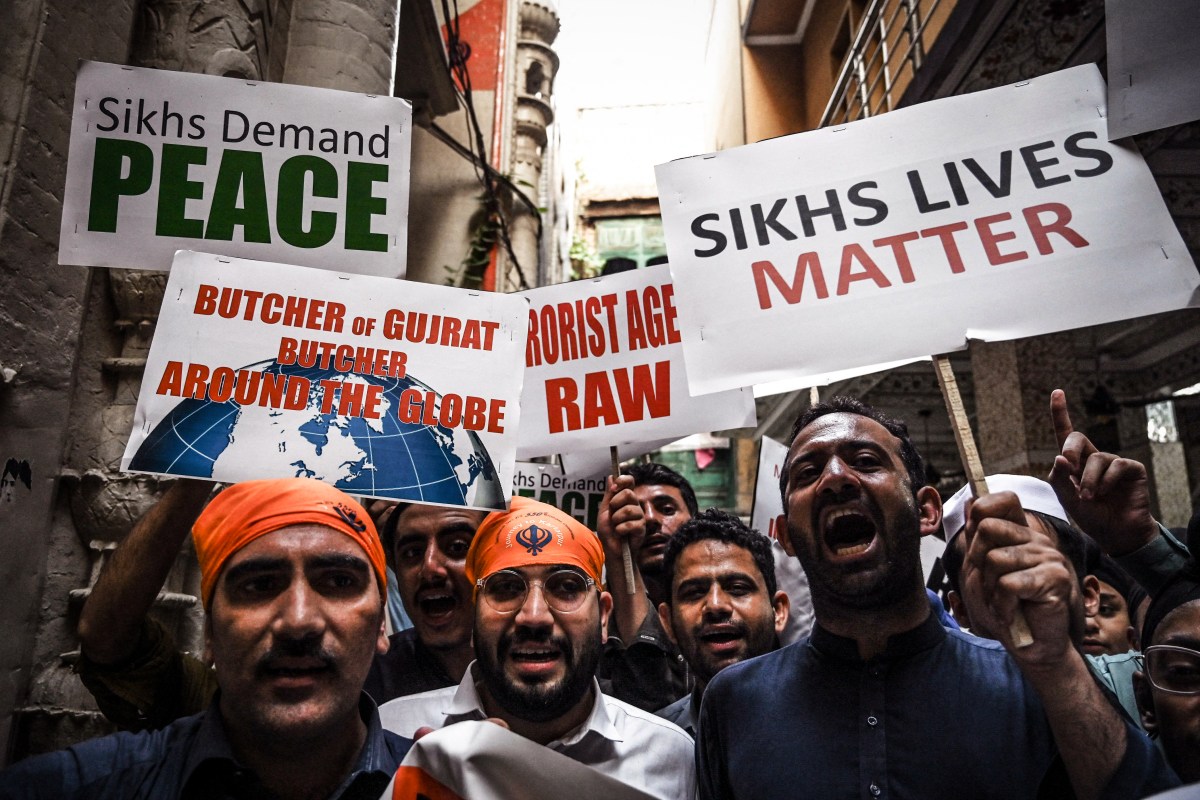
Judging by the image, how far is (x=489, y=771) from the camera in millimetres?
1404

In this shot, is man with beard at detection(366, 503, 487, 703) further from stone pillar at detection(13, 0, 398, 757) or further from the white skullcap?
the white skullcap

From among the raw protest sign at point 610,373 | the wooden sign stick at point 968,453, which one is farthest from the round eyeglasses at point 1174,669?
the raw protest sign at point 610,373

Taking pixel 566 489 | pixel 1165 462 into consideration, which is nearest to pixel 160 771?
pixel 566 489

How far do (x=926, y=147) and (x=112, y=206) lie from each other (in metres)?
2.43

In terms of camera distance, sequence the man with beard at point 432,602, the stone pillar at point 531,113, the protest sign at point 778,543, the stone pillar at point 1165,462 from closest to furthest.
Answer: the man with beard at point 432,602 < the protest sign at point 778,543 < the stone pillar at point 1165,462 < the stone pillar at point 531,113

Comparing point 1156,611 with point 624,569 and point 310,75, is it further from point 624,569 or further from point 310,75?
point 310,75

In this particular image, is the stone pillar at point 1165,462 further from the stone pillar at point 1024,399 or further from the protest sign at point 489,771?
the protest sign at point 489,771

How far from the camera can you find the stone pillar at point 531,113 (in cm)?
1231

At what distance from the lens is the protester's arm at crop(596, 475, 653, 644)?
2797mm

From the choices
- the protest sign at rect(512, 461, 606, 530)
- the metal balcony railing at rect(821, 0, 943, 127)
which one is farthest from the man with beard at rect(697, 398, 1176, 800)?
the metal balcony railing at rect(821, 0, 943, 127)

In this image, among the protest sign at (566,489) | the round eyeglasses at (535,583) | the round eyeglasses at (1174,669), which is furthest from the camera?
the protest sign at (566,489)

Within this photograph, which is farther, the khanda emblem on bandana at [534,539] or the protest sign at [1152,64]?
the khanda emblem on bandana at [534,539]

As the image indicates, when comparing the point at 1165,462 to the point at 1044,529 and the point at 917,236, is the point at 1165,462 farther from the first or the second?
the point at 917,236

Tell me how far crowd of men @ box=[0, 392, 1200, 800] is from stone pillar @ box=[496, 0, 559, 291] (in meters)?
9.86
